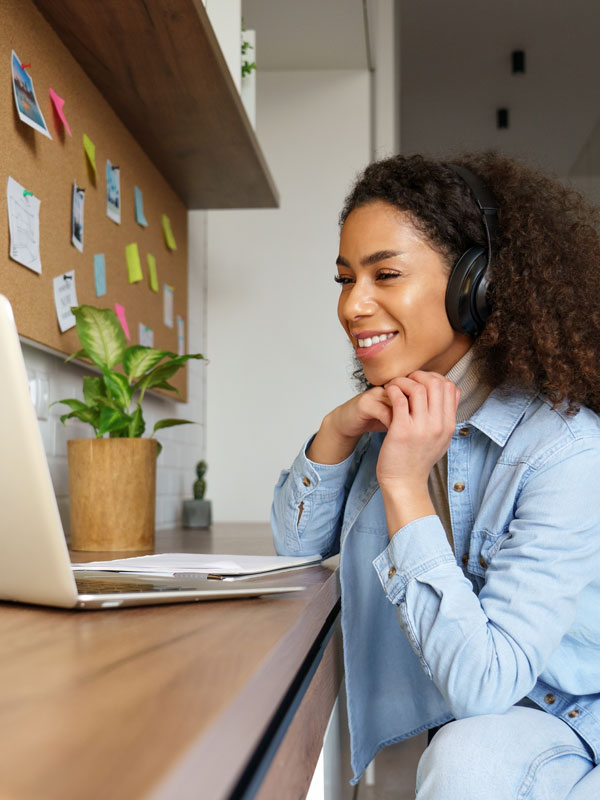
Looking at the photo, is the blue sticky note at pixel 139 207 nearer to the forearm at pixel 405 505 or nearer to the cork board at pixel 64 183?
the cork board at pixel 64 183

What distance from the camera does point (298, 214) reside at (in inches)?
104

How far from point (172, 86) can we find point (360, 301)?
82 centimetres

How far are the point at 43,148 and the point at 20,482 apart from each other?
988 mm

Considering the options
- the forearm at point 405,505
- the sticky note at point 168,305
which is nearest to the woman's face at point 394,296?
the forearm at point 405,505

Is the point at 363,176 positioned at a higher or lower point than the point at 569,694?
higher

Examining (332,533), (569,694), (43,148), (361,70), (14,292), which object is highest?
(361,70)

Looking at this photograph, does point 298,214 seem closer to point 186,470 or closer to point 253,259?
point 253,259

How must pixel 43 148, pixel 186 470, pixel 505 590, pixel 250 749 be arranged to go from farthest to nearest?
pixel 186 470 < pixel 43 148 < pixel 505 590 < pixel 250 749

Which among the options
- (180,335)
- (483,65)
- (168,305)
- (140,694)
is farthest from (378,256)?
(483,65)

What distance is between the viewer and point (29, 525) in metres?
0.58

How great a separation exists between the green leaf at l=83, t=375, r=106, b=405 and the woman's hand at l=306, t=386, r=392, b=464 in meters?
0.45

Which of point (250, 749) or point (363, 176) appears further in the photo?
point (363, 176)

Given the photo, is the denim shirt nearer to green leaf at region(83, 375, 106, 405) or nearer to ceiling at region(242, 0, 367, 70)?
green leaf at region(83, 375, 106, 405)

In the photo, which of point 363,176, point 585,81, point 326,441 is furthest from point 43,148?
point 585,81
